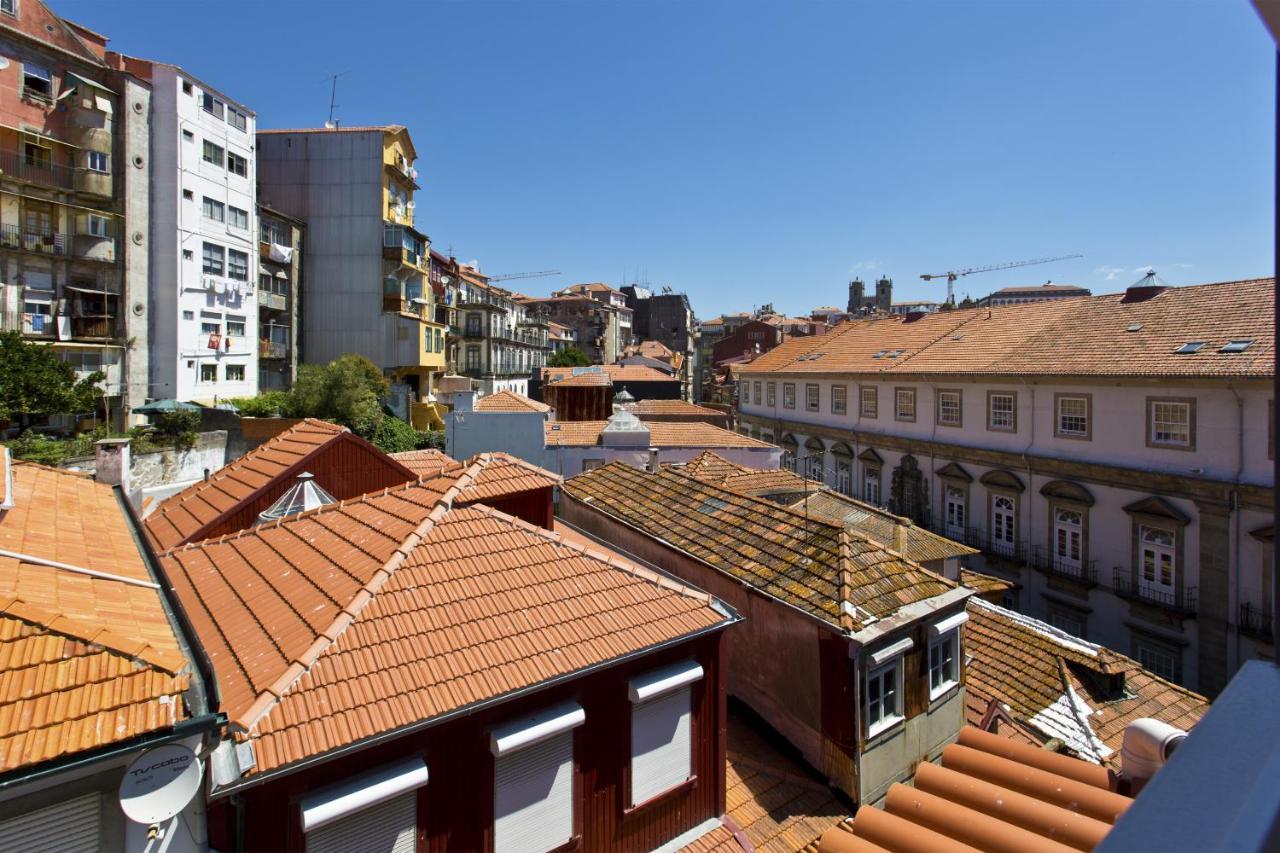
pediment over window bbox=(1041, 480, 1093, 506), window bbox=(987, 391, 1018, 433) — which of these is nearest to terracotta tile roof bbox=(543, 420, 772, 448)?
window bbox=(987, 391, 1018, 433)

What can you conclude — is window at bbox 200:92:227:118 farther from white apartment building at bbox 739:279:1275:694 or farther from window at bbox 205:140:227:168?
white apartment building at bbox 739:279:1275:694

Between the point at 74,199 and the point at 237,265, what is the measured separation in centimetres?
655

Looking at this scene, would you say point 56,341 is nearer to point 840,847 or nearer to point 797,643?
point 797,643

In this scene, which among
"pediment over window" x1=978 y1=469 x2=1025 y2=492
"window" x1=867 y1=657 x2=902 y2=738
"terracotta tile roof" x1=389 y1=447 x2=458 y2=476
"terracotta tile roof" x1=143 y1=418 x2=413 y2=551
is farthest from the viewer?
"pediment over window" x1=978 y1=469 x2=1025 y2=492

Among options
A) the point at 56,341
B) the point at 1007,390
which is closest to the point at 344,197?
the point at 56,341

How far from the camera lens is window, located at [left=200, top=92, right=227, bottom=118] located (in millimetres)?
30578

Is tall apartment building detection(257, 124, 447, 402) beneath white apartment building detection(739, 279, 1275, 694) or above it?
above

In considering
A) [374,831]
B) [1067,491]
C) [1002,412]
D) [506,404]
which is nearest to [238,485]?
[374,831]

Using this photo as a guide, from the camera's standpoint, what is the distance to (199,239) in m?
30.0

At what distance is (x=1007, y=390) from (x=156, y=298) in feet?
115

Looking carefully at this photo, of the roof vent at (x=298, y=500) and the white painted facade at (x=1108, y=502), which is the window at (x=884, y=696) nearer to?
the roof vent at (x=298, y=500)

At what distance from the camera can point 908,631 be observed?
336 inches

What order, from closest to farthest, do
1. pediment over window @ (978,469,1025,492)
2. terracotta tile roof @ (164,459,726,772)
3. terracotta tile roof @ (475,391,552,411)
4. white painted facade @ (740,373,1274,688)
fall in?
terracotta tile roof @ (164,459,726,772) < white painted facade @ (740,373,1274,688) < pediment over window @ (978,469,1025,492) < terracotta tile roof @ (475,391,552,411)

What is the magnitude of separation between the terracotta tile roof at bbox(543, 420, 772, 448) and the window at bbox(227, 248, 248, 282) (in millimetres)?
18575
